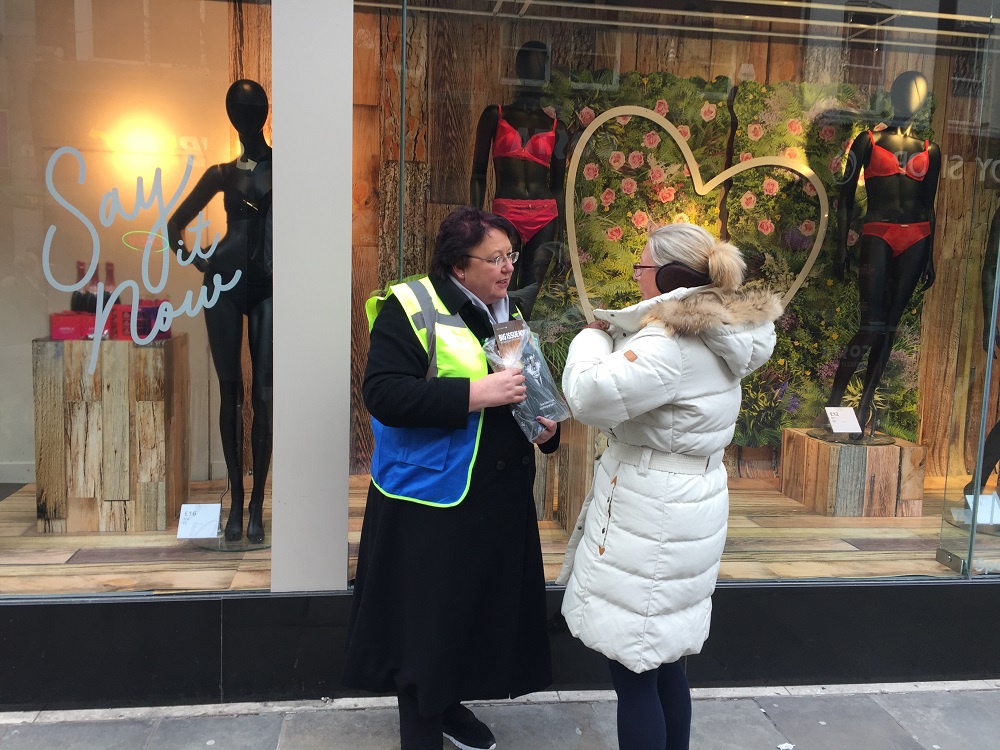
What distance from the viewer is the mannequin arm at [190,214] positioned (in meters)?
2.62

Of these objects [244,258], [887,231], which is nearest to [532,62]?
[244,258]

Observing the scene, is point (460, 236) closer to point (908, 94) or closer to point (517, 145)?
point (517, 145)

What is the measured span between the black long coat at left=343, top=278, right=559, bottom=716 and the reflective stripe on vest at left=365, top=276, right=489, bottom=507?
24 mm

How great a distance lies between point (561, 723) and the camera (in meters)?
2.43

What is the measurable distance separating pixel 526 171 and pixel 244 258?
1.42 metres

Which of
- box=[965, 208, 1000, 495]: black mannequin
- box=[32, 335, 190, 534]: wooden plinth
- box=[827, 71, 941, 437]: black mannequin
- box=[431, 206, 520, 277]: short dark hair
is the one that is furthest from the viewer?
box=[827, 71, 941, 437]: black mannequin

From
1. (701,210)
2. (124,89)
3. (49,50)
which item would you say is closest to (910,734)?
(701,210)

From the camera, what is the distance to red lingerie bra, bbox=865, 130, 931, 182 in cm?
381

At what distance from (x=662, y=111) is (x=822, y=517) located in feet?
6.79

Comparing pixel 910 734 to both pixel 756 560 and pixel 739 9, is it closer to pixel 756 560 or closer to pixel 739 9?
pixel 756 560

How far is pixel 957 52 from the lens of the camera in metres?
3.35

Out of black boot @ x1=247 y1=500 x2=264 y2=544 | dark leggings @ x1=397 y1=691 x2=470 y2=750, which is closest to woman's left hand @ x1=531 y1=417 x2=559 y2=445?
dark leggings @ x1=397 y1=691 x2=470 y2=750

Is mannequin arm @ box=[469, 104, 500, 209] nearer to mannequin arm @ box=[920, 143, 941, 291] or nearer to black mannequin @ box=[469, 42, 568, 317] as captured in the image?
→ black mannequin @ box=[469, 42, 568, 317]

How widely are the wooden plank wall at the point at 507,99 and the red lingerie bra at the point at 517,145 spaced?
120 millimetres
